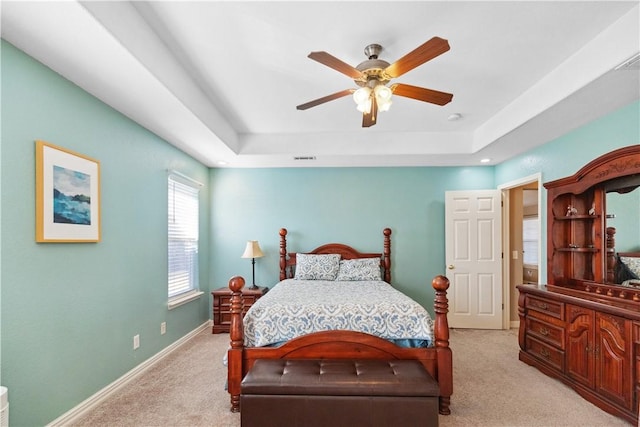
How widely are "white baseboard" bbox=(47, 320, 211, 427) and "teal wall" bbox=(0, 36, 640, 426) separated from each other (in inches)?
1.9

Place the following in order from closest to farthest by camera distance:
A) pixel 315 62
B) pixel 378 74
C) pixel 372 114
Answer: pixel 378 74
pixel 372 114
pixel 315 62

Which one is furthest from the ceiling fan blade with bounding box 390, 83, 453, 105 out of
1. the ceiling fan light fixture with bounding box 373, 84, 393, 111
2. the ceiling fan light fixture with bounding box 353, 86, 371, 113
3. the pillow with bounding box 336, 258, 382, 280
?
the pillow with bounding box 336, 258, 382, 280

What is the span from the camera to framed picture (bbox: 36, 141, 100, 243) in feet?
6.49

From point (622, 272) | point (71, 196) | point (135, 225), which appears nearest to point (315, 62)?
point (71, 196)

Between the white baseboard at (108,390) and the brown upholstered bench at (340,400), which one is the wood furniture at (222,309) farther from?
the brown upholstered bench at (340,400)

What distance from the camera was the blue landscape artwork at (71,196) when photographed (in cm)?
210

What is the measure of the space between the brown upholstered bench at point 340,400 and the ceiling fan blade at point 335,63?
196 cm

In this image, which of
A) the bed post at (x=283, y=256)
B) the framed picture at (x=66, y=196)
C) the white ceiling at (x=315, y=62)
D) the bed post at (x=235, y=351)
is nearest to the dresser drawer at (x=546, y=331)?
the white ceiling at (x=315, y=62)

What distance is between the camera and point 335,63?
6.17ft

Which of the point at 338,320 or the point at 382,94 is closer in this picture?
the point at 382,94

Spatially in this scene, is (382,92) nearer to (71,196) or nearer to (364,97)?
(364,97)

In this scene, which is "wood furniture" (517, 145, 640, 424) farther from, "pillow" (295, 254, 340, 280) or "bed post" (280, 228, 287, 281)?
"bed post" (280, 228, 287, 281)

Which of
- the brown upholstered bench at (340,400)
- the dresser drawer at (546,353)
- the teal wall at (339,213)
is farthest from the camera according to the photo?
the teal wall at (339,213)

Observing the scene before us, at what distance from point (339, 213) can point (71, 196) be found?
10.9ft
